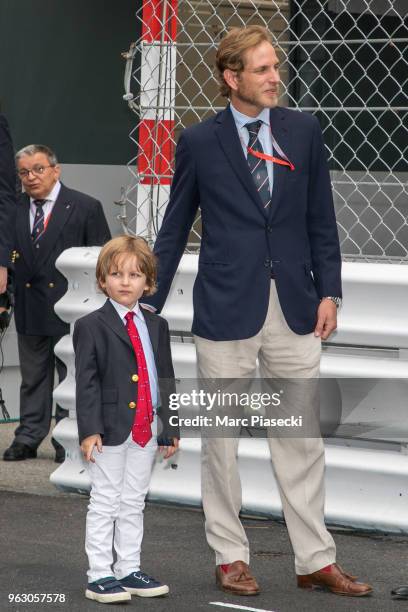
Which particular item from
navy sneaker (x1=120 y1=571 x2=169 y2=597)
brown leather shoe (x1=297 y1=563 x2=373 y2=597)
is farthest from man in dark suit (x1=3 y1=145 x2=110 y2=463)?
brown leather shoe (x1=297 y1=563 x2=373 y2=597)

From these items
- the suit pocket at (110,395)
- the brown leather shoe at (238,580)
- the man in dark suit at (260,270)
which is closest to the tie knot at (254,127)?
the man in dark suit at (260,270)

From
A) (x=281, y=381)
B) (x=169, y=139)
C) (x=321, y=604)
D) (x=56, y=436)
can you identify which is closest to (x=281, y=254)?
(x=281, y=381)

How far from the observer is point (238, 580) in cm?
469

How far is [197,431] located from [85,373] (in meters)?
1.27

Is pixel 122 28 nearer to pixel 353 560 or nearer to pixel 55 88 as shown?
pixel 55 88

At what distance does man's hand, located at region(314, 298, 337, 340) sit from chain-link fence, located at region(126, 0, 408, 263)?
0.91m

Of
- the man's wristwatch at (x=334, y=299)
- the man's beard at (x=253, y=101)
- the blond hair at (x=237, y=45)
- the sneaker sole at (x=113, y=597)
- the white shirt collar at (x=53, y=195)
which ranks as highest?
the blond hair at (x=237, y=45)

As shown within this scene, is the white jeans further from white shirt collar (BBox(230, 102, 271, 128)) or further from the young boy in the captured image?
white shirt collar (BBox(230, 102, 271, 128))

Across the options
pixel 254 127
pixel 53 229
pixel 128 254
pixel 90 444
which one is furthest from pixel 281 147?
pixel 53 229

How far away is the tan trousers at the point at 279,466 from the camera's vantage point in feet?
15.4

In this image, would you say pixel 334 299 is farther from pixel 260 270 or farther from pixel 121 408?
pixel 121 408

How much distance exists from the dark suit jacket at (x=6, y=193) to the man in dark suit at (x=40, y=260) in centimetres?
61

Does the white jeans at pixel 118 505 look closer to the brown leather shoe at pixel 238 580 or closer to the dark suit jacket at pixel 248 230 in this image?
the brown leather shoe at pixel 238 580

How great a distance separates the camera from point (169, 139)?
6.18 meters
